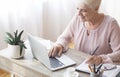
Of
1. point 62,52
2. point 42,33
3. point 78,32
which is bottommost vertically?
point 42,33

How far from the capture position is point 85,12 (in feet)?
6.10

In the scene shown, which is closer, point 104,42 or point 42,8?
point 104,42

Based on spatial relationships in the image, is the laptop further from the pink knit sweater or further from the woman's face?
the woman's face

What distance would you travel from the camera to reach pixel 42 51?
5.21ft

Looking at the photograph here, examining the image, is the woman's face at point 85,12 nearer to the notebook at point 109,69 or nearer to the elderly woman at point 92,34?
the elderly woman at point 92,34

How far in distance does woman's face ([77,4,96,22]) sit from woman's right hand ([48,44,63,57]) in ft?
0.96

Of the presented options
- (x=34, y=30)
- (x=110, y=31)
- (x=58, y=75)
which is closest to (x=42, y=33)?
(x=34, y=30)

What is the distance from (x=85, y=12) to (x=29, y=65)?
1.96 feet

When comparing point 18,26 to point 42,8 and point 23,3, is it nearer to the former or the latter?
point 23,3

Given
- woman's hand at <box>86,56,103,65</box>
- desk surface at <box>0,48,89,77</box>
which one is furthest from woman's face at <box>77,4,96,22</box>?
woman's hand at <box>86,56,103,65</box>

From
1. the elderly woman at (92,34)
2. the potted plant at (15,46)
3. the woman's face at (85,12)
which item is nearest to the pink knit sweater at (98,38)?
the elderly woman at (92,34)

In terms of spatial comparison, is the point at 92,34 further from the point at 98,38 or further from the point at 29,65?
the point at 29,65

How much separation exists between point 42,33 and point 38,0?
556 mm

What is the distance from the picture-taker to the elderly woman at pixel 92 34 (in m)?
1.85
